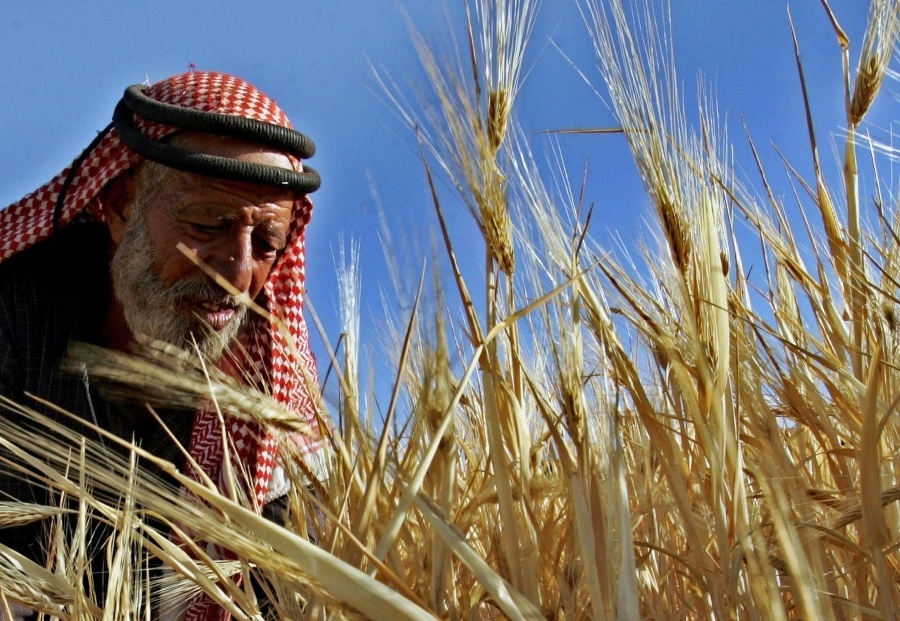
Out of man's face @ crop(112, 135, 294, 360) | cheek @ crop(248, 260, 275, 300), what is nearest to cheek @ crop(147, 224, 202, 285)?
man's face @ crop(112, 135, 294, 360)

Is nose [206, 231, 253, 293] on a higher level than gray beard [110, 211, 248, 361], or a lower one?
higher

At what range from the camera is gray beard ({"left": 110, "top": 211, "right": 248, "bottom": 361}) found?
6.29ft

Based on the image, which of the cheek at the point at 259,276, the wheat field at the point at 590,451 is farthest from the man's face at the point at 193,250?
the wheat field at the point at 590,451

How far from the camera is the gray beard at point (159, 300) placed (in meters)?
1.92

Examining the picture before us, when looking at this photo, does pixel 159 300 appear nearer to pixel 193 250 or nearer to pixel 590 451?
pixel 193 250

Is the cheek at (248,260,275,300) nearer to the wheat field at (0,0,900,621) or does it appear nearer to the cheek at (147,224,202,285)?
the cheek at (147,224,202,285)

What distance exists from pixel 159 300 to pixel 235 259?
0.19m

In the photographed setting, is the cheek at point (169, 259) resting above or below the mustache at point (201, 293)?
above

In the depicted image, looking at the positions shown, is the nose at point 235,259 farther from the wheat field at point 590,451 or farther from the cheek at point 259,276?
the wheat field at point 590,451

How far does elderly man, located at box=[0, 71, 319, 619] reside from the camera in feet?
6.34

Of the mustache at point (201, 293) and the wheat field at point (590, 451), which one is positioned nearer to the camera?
the wheat field at point (590, 451)

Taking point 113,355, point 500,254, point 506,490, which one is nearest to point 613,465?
point 506,490

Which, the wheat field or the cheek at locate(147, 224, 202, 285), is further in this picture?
the cheek at locate(147, 224, 202, 285)

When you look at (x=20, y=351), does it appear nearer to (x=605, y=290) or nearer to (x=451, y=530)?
(x=605, y=290)
